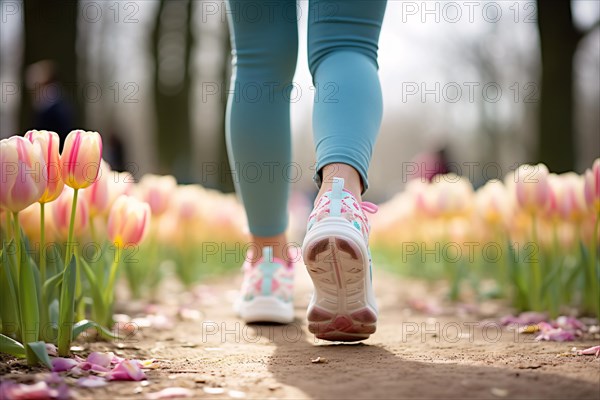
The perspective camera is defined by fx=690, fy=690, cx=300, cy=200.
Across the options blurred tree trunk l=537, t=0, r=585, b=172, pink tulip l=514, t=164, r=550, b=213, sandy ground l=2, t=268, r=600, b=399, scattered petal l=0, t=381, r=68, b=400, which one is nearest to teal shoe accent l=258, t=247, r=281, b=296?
sandy ground l=2, t=268, r=600, b=399

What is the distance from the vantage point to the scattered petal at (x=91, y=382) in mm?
1087

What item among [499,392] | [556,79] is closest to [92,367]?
[499,392]

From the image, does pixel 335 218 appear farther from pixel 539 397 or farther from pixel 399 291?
pixel 399 291

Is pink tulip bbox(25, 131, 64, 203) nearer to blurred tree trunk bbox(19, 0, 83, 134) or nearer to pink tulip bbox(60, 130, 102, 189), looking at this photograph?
pink tulip bbox(60, 130, 102, 189)

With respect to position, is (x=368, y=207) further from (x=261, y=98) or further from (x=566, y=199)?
(x=566, y=199)

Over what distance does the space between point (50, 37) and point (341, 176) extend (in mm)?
6244

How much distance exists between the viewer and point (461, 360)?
131cm

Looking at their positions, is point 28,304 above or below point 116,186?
below

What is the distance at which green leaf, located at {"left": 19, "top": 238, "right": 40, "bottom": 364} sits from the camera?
4.23 feet

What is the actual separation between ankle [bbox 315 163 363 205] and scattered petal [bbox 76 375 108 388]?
539mm

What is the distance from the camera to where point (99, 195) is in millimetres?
1863

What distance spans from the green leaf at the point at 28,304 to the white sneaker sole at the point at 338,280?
20.4 inches

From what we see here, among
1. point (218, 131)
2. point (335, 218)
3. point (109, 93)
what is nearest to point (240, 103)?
point (335, 218)

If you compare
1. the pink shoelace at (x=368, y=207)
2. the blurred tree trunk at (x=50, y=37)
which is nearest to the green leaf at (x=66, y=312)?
the pink shoelace at (x=368, y=207)
